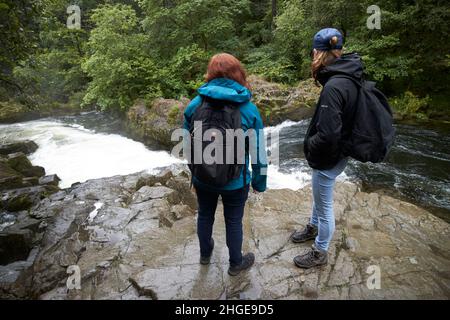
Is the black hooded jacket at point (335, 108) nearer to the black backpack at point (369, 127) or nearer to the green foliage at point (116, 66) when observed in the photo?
the black backpack at point (369, 127)

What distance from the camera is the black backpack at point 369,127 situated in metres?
2.43

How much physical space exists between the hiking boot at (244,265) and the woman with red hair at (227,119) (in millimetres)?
533

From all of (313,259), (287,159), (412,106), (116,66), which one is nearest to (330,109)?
(313,259)

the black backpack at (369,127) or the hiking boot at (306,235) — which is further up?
the black backpack at (369,127)

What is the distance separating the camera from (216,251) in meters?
3.51

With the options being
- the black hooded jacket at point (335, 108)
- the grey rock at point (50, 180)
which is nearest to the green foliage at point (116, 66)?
the grey rock at point (50, 180)

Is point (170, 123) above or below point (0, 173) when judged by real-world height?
above

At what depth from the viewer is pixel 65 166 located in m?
8.64

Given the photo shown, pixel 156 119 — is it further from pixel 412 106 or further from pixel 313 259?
pixel 412 106

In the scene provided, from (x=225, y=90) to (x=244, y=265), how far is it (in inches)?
72.4

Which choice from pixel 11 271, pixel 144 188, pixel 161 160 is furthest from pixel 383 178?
pixel 11 271

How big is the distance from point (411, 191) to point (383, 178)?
657 mm

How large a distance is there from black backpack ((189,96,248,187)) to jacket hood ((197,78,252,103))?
0.05 metres
